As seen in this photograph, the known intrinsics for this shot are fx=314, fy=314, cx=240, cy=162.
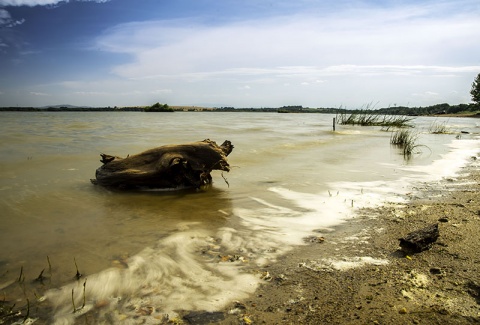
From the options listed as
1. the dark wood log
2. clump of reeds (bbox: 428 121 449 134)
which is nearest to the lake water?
the dark wood log

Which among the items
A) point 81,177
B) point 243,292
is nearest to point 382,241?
point 243,292

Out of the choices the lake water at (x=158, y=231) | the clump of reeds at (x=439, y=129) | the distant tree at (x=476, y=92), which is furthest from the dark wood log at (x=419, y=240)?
the distant tree at (x=476, y=92)

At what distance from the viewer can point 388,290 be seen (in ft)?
8.23

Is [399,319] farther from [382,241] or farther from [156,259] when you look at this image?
[156,259]

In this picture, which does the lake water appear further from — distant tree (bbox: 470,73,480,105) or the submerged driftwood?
distant tree (bbox: 470,73,480,105)

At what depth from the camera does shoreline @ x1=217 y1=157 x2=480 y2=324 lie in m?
2.22

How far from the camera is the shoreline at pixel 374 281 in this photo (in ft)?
7.29

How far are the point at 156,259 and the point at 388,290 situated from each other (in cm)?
218

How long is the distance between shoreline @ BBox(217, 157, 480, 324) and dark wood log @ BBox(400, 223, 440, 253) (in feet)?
0.20

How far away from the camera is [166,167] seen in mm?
6242

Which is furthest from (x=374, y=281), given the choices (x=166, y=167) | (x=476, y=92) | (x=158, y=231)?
(x=476, y=92)

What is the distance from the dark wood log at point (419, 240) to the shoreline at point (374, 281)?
0.06 metres

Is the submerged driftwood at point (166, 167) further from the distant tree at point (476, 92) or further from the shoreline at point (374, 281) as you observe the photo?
the distant tree at point (476, 92)

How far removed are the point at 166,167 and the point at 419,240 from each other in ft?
14.9
